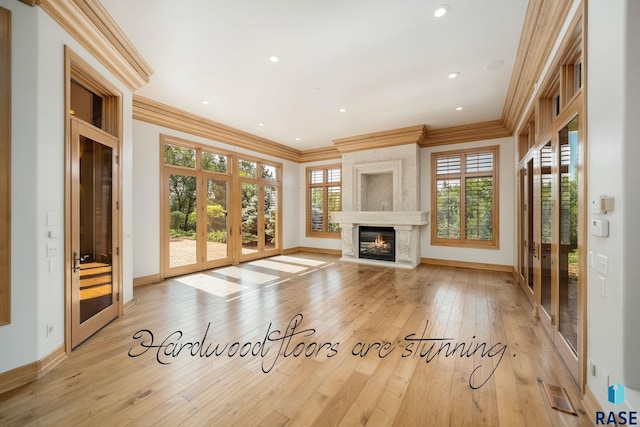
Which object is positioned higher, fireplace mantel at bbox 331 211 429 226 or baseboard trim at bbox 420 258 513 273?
fireplace mantel at bbox 331 211 429 226

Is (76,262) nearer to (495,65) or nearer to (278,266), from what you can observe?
(278,266)

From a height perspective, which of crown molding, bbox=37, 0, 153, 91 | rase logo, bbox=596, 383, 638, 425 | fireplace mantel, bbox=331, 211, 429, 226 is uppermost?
crown molding, bbox=37, 0, 153, 91

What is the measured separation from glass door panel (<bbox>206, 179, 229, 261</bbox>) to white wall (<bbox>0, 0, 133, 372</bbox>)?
3602 mm

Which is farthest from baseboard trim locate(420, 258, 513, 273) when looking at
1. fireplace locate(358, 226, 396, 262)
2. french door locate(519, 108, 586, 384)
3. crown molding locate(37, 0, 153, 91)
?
crown molding locate(37, 0, 153, 91)

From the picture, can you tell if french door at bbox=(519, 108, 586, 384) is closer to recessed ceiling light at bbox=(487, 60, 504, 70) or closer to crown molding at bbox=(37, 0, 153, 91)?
recessed ceiling light at bbox=(487, 60, 504, 70)

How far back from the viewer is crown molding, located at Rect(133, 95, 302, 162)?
15.6 feet

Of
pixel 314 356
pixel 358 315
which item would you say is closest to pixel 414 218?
pixel 358 315

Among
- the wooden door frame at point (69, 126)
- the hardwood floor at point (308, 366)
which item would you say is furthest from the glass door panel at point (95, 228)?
the hardwood floor at point (308, 366)

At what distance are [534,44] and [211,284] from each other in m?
5.71

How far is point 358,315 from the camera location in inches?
135

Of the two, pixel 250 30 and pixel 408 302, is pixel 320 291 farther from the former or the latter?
pixel 250 30

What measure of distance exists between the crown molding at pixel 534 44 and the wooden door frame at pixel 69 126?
441 centimetres

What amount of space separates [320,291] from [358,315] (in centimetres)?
114

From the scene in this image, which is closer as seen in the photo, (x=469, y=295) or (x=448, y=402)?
(x=448, y=402)
